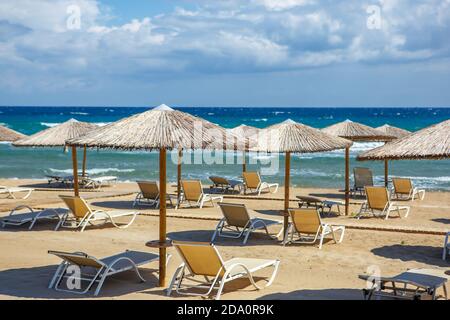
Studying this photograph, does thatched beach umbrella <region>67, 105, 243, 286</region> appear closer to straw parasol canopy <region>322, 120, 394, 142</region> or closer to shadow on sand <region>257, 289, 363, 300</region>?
shadow on sand <region>257, 289, 363, 300</region>

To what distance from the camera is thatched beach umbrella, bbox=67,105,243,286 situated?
7.08 meters

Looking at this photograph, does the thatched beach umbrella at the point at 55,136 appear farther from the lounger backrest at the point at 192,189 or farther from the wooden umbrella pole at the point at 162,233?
the wooden umbrella pole at the point at 162,233

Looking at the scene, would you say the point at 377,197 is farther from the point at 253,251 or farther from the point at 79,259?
the point at 79,259

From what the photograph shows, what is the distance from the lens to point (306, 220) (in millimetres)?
9984

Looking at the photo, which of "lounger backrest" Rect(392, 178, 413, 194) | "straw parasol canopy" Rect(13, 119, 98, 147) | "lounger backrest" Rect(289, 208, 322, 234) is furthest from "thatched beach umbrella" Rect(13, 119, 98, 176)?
"lounger backrest" Rect(392, 178, 413, 194)

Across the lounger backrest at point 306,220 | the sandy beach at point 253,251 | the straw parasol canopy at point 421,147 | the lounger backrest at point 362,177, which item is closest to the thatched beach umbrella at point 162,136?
the sandy beach at point 253,251

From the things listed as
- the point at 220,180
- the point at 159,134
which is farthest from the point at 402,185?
the point at 159,134

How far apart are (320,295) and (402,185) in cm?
1042

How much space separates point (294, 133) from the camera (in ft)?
34.8

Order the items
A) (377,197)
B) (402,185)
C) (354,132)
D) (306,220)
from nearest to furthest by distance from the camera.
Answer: (306,220), (377,197), (354,132), (402,185)

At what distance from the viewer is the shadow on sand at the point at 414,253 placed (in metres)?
9.00
